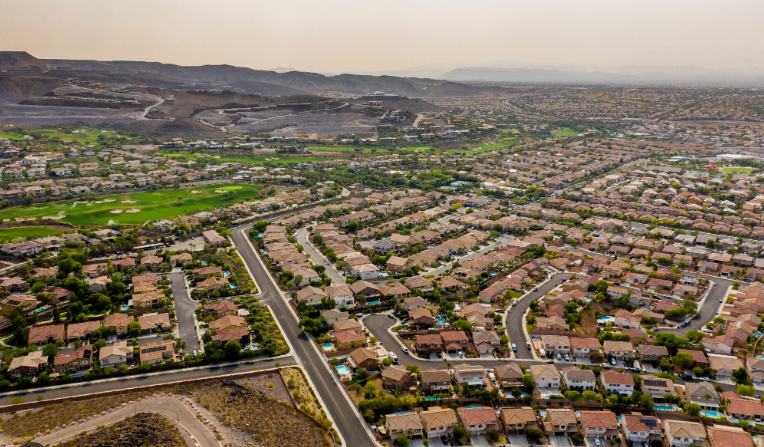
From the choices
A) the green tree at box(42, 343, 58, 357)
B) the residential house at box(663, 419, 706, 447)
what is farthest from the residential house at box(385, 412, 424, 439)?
the green tree at box(42, 343, 58, 357)

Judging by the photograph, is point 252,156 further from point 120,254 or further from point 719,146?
point 719,146

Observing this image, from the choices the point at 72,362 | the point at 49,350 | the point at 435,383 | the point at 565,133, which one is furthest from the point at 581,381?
the point at 565,133

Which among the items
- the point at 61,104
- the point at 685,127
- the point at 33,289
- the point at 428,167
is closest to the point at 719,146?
the point at 685,127

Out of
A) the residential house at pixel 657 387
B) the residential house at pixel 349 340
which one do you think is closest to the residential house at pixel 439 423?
the residential house at pixel 349 340

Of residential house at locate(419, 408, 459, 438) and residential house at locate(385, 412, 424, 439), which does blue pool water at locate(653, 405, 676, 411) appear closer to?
residential house at locate(419, 408, 459, 438)

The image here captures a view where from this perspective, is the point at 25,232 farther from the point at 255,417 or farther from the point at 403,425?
the point at 403,425
